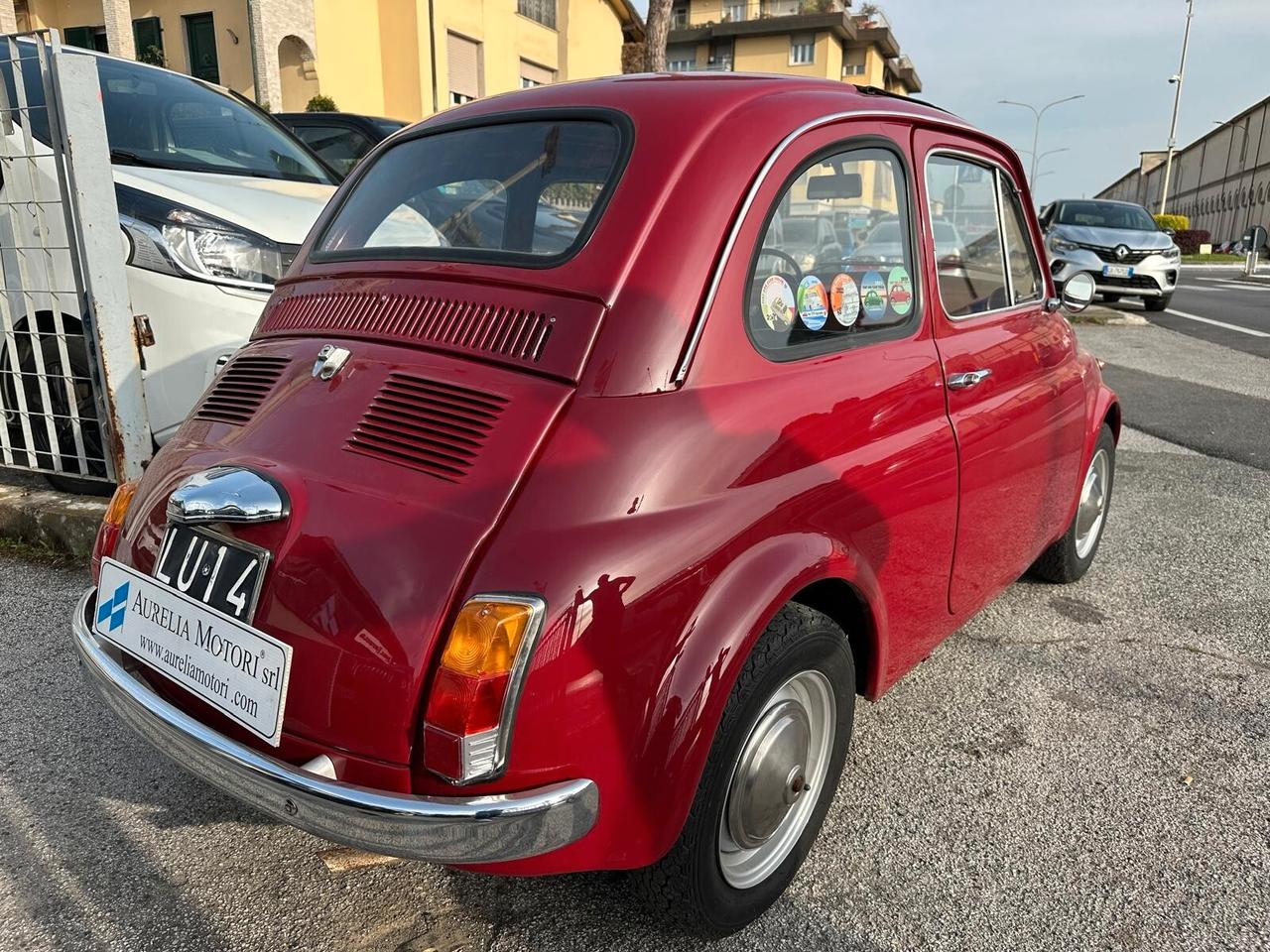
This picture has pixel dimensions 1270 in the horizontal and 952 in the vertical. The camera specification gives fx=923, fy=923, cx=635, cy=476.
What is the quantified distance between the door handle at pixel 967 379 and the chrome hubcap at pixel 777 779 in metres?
0.91

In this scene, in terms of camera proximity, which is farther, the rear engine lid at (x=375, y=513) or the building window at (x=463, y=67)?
the building window at (x=463, y=67)

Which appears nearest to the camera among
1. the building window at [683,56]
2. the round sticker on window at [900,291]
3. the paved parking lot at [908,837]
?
the paved parking lot at [908,837]

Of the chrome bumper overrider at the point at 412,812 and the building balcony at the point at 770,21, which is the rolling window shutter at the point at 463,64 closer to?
the building balcony at the point at 770,21

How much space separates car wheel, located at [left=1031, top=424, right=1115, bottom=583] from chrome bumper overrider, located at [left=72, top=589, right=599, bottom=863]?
2779 mm

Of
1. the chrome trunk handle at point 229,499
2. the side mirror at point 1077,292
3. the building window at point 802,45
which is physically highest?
the building window at point 802,45

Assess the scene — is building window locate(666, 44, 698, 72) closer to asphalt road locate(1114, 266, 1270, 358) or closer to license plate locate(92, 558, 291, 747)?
asphalt road locate(1114, 266, 1270, 358)

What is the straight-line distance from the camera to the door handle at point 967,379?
8.04 ft

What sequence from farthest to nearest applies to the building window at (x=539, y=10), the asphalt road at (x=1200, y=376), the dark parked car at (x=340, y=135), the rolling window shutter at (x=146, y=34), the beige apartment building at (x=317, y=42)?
the building window at (x=539, y=10), the rolling window shutter at (x=146, y=34), the beige apartment building at (x=317, y=42), the dark parked car at (x=340, y=135), the asphalt road at (x=1200, y=376)

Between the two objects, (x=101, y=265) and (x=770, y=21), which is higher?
(x=770, y=21)

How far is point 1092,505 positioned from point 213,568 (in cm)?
344

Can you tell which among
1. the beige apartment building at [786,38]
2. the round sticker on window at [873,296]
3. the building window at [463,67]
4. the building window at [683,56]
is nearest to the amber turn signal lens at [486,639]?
the round sticker on window at [873,296]

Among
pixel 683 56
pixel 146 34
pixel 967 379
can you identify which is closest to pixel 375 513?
pixel 967 379

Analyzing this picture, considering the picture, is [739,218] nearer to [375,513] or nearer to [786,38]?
[375,513]

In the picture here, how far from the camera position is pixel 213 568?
1.83 meters
